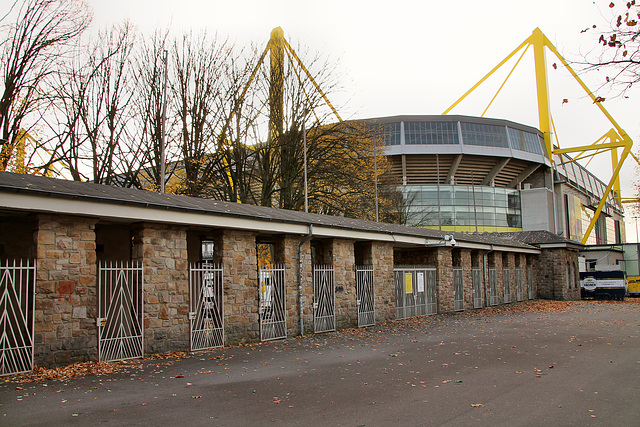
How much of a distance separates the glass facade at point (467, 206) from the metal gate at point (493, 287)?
28.8 m

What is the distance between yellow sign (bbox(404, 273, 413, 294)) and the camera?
20.4m

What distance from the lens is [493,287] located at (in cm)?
2858

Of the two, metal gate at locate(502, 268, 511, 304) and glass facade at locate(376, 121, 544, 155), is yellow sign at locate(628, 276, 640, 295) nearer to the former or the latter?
metal gate at locate(502, 268, 511, 304)

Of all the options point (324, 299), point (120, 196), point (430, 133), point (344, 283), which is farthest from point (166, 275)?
point (430, 133)

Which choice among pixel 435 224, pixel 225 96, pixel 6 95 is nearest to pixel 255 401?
pixel 6 95

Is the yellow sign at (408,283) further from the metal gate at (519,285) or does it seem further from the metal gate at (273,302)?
the metal gate at (519,285)

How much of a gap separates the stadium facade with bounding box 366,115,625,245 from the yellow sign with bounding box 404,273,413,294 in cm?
3593

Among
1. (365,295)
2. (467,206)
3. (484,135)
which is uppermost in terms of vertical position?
(484,135)

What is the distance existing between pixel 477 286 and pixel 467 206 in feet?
119

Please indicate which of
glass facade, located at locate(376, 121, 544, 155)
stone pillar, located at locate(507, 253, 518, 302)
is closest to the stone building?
stone pillar, located at locate(507, 253, 518, 302)

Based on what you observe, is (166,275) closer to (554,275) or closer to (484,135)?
(554,275)

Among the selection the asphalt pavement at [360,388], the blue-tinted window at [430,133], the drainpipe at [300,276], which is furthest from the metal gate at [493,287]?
the blue-tinted window at [430,133]

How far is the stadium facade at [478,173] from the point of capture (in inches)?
2376

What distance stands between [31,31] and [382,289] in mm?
Result: 15002
